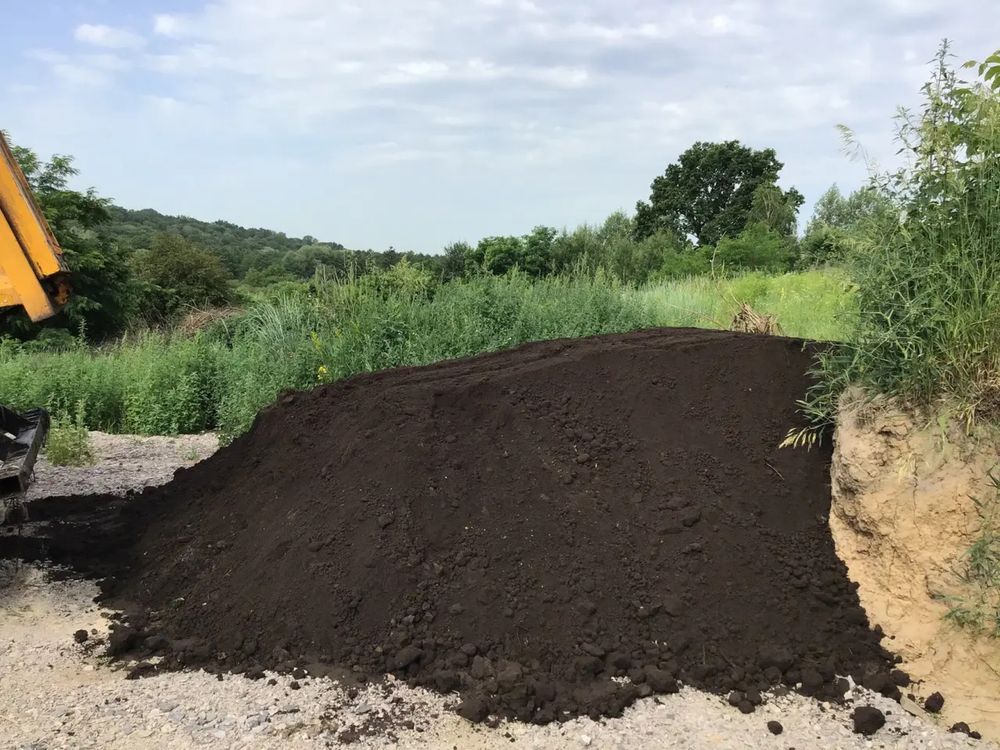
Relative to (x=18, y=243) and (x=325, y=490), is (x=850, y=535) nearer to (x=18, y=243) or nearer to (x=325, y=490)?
(x=325, y=490)

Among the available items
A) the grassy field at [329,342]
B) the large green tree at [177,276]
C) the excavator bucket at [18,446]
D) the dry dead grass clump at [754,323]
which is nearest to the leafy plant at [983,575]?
the excavator bucket at [18,446]

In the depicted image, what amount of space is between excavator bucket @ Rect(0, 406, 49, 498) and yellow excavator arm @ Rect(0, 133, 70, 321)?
878mm

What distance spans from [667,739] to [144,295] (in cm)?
2352

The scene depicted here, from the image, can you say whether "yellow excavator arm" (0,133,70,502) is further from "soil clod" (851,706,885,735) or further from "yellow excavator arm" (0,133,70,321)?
"soil clod" (851,706,885,735)

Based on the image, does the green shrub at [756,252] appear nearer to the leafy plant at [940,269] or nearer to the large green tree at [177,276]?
the large green tree at [177,276]

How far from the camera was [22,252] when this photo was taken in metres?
3.58

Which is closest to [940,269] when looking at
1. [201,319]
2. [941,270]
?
[941,270]

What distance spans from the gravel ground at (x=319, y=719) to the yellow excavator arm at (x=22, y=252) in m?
1.64

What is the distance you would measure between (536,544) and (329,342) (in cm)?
571

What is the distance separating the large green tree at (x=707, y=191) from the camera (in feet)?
142

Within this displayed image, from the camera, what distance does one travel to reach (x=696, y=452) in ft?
13.5

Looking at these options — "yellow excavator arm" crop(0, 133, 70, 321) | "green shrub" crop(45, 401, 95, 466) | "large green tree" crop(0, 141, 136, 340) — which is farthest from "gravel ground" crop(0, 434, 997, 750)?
"large green tree" crop(0, 141, 136, 340)

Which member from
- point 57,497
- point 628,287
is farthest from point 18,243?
point 628,287

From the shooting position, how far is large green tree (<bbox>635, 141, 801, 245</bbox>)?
43.3 m
